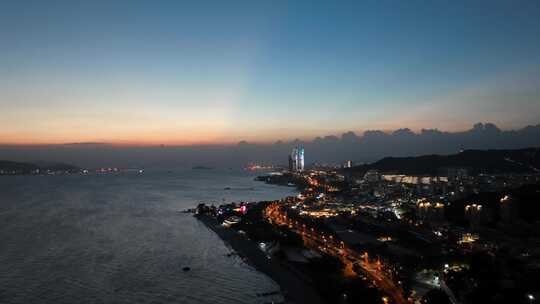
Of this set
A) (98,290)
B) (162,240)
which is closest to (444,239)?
(162,240)

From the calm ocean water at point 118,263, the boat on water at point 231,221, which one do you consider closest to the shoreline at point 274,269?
the calm ocean water at point 118,263

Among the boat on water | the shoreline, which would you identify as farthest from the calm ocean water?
the boat on water

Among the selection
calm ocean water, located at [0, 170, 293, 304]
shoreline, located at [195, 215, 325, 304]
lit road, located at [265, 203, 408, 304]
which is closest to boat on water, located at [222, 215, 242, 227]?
shoreline, located at [195, 215, 325, 304]

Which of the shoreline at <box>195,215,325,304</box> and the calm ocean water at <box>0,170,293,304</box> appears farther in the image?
the calm ocean water at <box>0,170,293,304</box>

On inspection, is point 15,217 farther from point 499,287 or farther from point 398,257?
point 499,287

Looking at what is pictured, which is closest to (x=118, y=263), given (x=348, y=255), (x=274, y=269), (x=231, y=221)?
(x=274, y=269)

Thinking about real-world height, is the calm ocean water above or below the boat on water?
above

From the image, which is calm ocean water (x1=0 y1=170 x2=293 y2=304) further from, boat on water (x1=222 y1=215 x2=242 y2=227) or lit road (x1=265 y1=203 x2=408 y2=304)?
lit road (x1=265 y1=203 x2=408 y2=304)

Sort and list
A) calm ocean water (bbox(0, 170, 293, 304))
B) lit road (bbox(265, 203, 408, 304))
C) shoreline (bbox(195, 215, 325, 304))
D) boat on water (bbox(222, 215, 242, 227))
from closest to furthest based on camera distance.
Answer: shoreline (bbox(195, 215, 325, 304)), lit road (bbox(265, 203, 408, 304)), calm ocean water (bbox(0, 170, 293, 304)), boat on water (bbox(222, 215, 242, 227))

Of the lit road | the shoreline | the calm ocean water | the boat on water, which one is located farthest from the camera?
the boat on water
